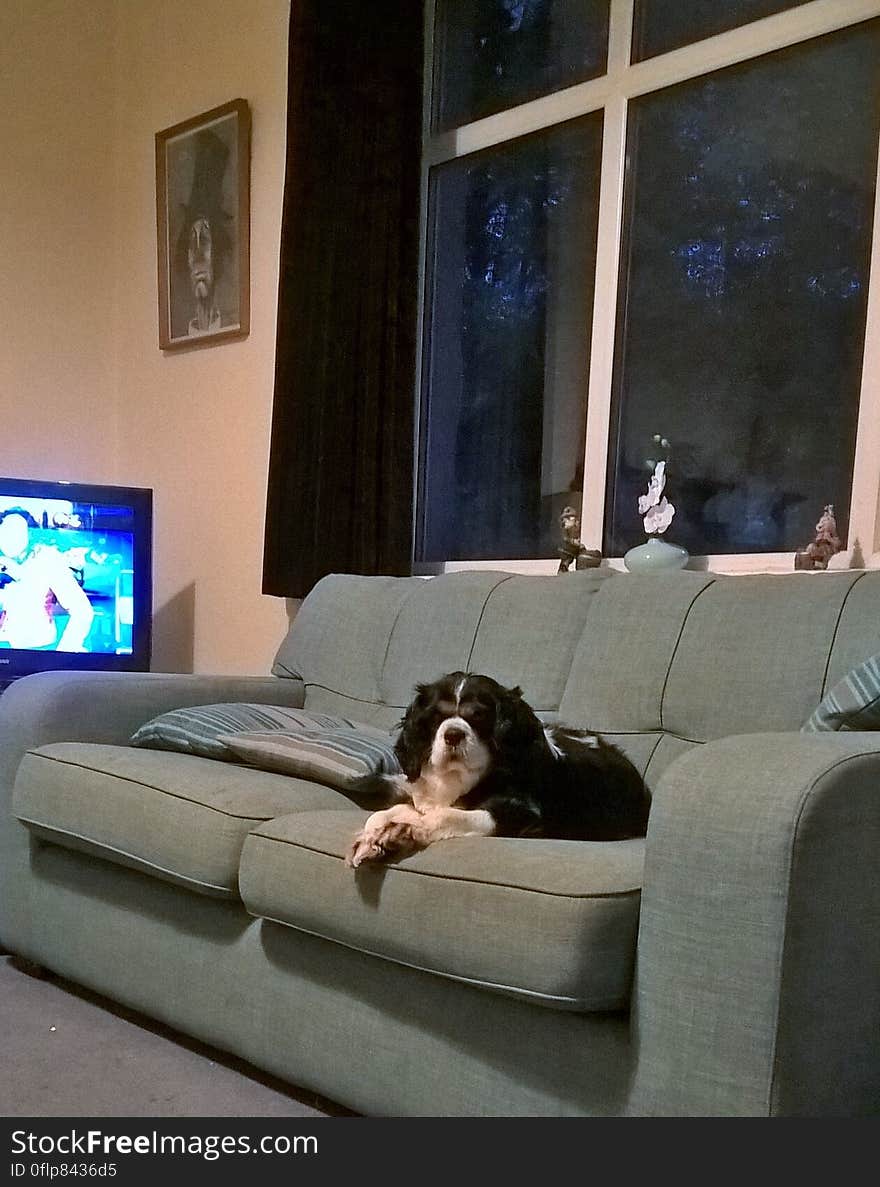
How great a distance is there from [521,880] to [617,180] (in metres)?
2.25

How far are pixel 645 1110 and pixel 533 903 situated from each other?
272mm

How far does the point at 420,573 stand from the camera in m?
3.60

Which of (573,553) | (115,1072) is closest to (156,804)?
(115,1072)

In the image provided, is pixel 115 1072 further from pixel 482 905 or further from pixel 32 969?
pixel 482 905

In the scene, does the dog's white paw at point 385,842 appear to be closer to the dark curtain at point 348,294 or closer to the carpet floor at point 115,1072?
the carpet floor at point 115,1072

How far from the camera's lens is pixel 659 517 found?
2732 mm

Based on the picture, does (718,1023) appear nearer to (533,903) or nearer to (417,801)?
(533,903)

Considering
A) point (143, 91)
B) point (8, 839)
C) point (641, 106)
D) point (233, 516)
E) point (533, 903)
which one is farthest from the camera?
point (143, 91)

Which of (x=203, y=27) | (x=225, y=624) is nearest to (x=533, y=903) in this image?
(x=225, y=624)

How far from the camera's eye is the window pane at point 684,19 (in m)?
2.83

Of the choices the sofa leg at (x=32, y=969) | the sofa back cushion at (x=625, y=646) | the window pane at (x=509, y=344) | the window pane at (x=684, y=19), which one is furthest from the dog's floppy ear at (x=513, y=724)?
the window pane at (x=684, y=19)

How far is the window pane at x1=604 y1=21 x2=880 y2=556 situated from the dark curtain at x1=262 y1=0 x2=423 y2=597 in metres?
0.68

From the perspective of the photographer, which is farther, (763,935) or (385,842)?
(385,842)

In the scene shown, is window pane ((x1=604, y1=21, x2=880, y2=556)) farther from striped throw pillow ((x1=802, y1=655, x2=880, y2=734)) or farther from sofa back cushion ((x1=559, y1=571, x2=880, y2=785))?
striped throw pillow ((x1=802, y1=655, x2=880, y2=734))
